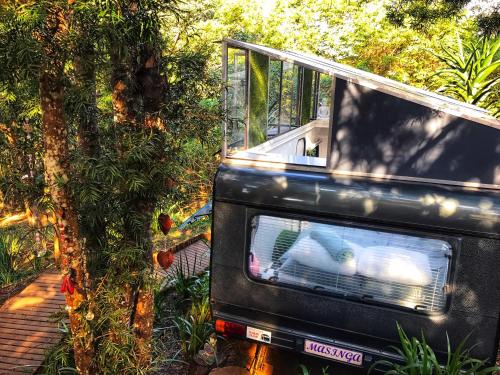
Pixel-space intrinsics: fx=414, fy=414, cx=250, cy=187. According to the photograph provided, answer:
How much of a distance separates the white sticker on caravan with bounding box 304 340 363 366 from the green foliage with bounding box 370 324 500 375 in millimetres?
163

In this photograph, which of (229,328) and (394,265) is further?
(229,328)

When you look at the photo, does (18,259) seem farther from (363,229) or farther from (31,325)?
(363,229)

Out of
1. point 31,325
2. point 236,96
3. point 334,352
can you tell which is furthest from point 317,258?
point 31,325

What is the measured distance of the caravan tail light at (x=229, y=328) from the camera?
161 inches

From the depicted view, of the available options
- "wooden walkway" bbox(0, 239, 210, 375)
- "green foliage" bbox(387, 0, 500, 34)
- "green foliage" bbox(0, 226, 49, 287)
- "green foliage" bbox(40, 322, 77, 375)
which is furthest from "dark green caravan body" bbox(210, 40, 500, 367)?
"green foliage" bbox(0, 226, 49, 287)

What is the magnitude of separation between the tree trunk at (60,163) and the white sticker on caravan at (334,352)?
6.39 feet

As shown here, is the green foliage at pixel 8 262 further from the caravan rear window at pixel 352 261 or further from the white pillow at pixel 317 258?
the white pillow at pixel 317 258

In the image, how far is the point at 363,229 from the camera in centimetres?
357

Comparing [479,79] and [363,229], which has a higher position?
[479,79]

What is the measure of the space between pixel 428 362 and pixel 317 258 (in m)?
1.22

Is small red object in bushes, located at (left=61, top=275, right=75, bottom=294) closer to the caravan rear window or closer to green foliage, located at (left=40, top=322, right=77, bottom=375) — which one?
green foliage, located at (left=40, top=322, right=77, bottom=375)

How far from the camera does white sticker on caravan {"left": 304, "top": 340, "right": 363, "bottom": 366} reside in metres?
3.64

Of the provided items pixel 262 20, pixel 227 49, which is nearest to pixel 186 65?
pixel 227 49

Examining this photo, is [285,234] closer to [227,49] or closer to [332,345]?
[332,345]
